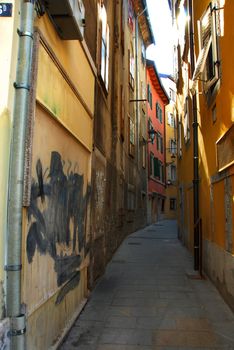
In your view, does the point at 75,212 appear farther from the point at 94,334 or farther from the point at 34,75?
the point at 34,75

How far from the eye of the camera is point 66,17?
4387 millimetres

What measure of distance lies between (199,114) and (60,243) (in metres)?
6.11

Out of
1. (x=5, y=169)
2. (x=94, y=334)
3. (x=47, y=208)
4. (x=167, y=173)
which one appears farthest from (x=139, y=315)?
(x=167, y=173)

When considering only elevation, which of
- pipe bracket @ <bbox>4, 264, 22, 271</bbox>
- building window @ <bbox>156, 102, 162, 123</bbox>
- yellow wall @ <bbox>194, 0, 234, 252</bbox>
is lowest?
pipe bracket @ <bbox>4, 264, 22, 271</bbox>

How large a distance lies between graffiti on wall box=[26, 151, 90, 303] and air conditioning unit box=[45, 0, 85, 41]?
58.8 inches

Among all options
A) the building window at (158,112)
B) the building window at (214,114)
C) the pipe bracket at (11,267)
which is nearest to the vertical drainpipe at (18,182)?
the pipe bracket at (11,267)

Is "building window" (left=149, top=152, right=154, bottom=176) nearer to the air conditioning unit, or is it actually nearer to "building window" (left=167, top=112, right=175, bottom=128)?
"building window" (left=167, top=112, right=175, bottom=128)

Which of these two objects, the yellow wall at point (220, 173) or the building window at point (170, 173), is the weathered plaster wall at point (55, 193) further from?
the building window at point (170, 173)

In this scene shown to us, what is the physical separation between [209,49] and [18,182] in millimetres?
5906

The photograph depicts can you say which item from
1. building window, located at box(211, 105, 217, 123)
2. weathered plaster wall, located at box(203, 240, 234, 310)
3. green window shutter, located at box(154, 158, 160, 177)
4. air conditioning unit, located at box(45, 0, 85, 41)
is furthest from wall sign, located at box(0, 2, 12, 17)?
green window shutter, located at box(154, 158, 160, 177)

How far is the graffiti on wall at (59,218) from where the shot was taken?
403 cm

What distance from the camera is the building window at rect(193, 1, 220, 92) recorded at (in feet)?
22.1

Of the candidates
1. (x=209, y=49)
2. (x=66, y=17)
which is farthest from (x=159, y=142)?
(x=66, y=17)

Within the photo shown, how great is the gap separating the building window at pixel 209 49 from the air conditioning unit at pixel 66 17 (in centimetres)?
277
